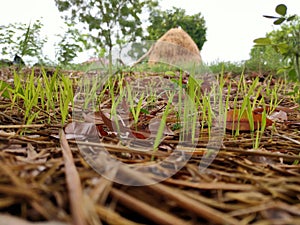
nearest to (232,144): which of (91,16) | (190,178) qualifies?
(190,178)

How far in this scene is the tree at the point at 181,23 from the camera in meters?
18.4

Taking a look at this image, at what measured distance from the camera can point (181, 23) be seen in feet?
62.1

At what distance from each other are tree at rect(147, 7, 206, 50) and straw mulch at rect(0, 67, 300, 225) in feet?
59.5

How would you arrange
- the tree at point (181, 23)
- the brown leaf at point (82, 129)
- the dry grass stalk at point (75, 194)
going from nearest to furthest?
the dry grass stalk at point (75, 194) < the brown leaf at point (82, 129) < the tree at point (181, 23)

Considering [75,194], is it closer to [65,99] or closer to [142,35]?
[65,99]

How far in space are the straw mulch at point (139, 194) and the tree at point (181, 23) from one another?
18.1m

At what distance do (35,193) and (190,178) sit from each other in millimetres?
240

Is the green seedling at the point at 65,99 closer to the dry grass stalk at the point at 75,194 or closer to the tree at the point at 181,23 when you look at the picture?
the dry grass stalk at the point at 75,194

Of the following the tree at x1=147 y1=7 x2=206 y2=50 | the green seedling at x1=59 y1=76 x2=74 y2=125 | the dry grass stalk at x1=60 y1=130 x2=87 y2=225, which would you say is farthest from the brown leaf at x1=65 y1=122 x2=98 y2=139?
the tree at x1=147 y1=7 x2=206 y2=50

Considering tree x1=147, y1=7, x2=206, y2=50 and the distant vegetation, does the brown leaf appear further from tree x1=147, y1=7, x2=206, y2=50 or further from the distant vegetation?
tree x1=147, y1=7, x2=206, y2=50

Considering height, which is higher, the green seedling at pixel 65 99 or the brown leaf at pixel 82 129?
the green seedling at pixel 65 99

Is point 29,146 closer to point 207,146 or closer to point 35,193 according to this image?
point 35,193

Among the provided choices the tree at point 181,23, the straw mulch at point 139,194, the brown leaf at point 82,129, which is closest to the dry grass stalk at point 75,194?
the straw mulch at point 139,194

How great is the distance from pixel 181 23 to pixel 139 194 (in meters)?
19.4
